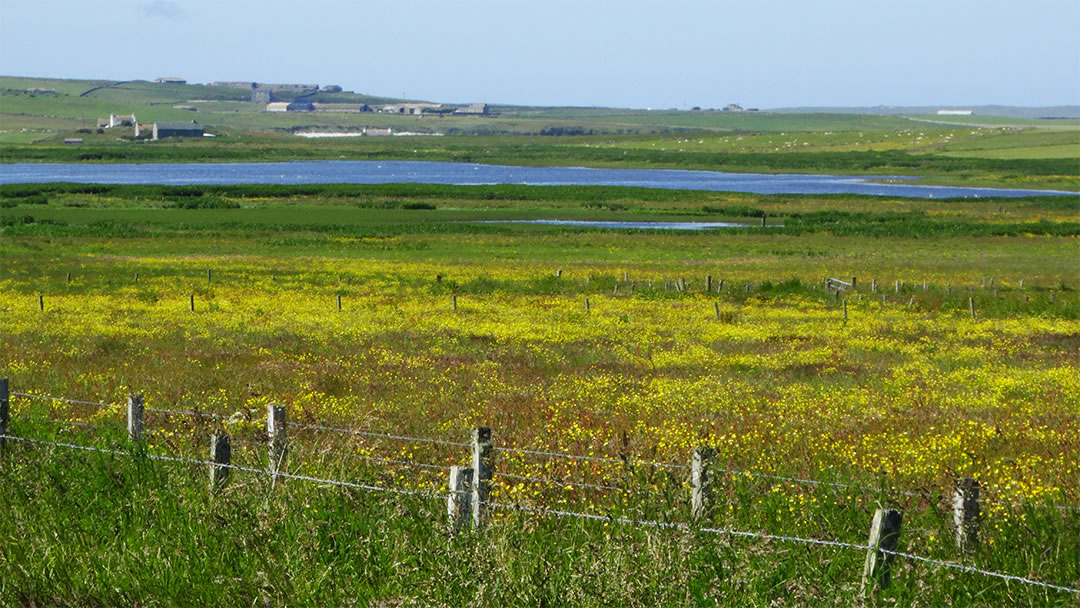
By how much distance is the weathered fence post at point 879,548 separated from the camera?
7.61 metres

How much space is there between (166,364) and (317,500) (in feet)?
48.0

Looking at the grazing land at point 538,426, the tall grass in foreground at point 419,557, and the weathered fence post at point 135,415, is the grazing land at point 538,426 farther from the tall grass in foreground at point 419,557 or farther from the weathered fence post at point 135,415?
the weathered fence post at point 135,415

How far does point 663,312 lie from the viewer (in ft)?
130

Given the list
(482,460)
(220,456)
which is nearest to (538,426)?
(220,456)

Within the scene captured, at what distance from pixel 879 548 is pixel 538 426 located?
907cm

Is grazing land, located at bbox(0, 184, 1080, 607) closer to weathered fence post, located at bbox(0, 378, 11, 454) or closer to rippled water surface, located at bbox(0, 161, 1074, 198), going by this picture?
weathered fence post, located at bbox(0, 378, 11, 454)

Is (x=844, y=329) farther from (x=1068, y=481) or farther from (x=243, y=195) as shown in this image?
(x=243, y=195)

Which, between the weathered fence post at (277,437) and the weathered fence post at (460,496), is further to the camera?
the weathered fence post at (277,437)

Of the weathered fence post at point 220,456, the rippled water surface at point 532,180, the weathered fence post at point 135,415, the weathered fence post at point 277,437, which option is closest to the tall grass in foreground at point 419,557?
Result: the weathered fence post at point 220,456

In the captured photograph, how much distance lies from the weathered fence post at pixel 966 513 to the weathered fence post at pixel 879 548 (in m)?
1.13

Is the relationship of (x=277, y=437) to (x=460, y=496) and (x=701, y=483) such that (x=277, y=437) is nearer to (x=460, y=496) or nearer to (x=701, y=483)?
(x=460, y=496)

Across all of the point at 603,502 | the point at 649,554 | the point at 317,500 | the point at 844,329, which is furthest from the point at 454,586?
the point at 844,329

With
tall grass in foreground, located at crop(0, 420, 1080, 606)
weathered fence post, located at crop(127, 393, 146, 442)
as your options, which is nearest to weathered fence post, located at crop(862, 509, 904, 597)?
tall grass in foreground, located at crop(0, 420, 1080, 606)

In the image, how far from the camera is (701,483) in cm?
932
